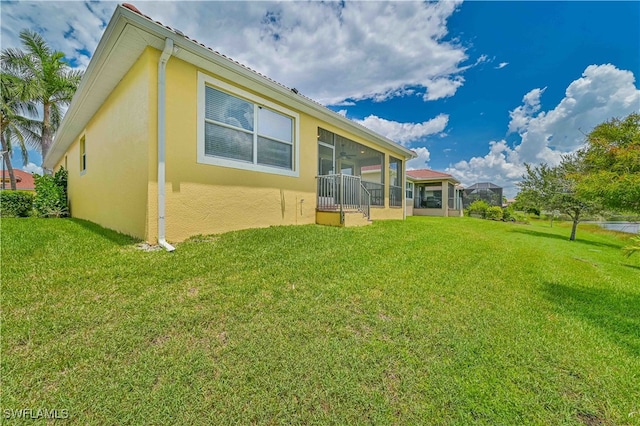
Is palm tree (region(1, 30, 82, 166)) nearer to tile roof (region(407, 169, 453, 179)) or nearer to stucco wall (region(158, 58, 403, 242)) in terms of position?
stucco wall (region(158, 58, 403, 242))

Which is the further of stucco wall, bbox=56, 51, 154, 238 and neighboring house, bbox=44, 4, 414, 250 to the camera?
stucco wall, bbox=56, 51, 154, 238

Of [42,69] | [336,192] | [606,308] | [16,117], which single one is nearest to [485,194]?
[336,192]

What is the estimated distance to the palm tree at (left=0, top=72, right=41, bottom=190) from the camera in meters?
14.5

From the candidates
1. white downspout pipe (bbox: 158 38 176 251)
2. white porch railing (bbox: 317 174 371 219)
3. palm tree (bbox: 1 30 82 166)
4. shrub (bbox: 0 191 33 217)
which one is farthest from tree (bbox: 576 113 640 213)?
palm tree (bbox: 1 30 82 166)

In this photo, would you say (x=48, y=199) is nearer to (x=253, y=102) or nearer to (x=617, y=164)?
(x=253, y=102)

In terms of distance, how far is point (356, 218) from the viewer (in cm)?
786

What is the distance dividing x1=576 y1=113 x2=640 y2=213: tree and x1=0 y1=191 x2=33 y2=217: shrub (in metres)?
15.3

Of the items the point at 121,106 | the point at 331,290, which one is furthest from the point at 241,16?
the point at 331,290

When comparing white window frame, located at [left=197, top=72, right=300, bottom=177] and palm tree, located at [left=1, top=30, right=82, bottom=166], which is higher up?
palm tree, located at [left=1, top=30, right=82, bottom=166]

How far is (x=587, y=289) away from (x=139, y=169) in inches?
328

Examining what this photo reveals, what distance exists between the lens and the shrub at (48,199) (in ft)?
29.6

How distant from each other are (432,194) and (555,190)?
37.2 feet

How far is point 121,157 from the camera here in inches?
217

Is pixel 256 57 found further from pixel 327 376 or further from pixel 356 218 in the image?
pixel 327 376
